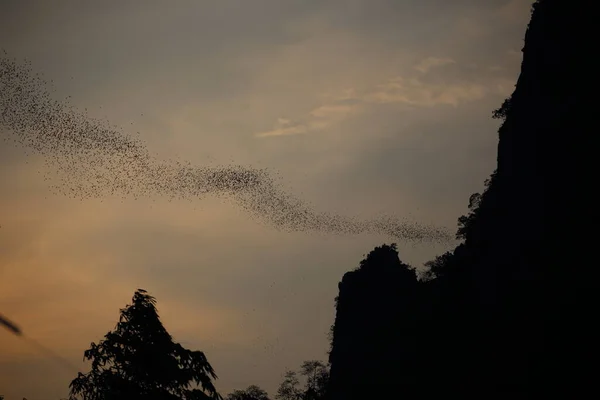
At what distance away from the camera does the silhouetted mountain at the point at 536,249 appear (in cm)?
3450

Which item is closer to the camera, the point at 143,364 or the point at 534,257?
the point at 143,364

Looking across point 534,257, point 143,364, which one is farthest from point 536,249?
point 143,364

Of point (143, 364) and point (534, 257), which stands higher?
point (534, 257)

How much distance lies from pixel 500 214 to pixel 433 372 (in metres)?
22.8

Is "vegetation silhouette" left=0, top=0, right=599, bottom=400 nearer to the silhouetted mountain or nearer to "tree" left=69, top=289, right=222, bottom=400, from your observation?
the silhouetted mountain

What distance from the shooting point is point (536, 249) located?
3844 cm

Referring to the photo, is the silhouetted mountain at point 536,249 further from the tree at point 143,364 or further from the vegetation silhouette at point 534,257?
the tree at point 143,364

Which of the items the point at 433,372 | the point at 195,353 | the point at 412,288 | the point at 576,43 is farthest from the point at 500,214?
the point at 195,353

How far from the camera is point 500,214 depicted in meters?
44.5

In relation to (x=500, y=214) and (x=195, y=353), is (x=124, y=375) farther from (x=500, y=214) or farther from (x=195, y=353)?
(x=500, y=214)

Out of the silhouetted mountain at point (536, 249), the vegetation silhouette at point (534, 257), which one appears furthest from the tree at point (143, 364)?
the silhouetted mountain at point (536, 249)

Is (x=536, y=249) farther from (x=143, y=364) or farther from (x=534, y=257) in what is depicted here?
(x=143, y=364)

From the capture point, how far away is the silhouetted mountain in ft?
113

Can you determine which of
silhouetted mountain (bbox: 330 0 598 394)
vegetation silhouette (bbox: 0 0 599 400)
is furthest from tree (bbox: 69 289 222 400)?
silhouetted mountain (bbox: 330 0 598 394)
